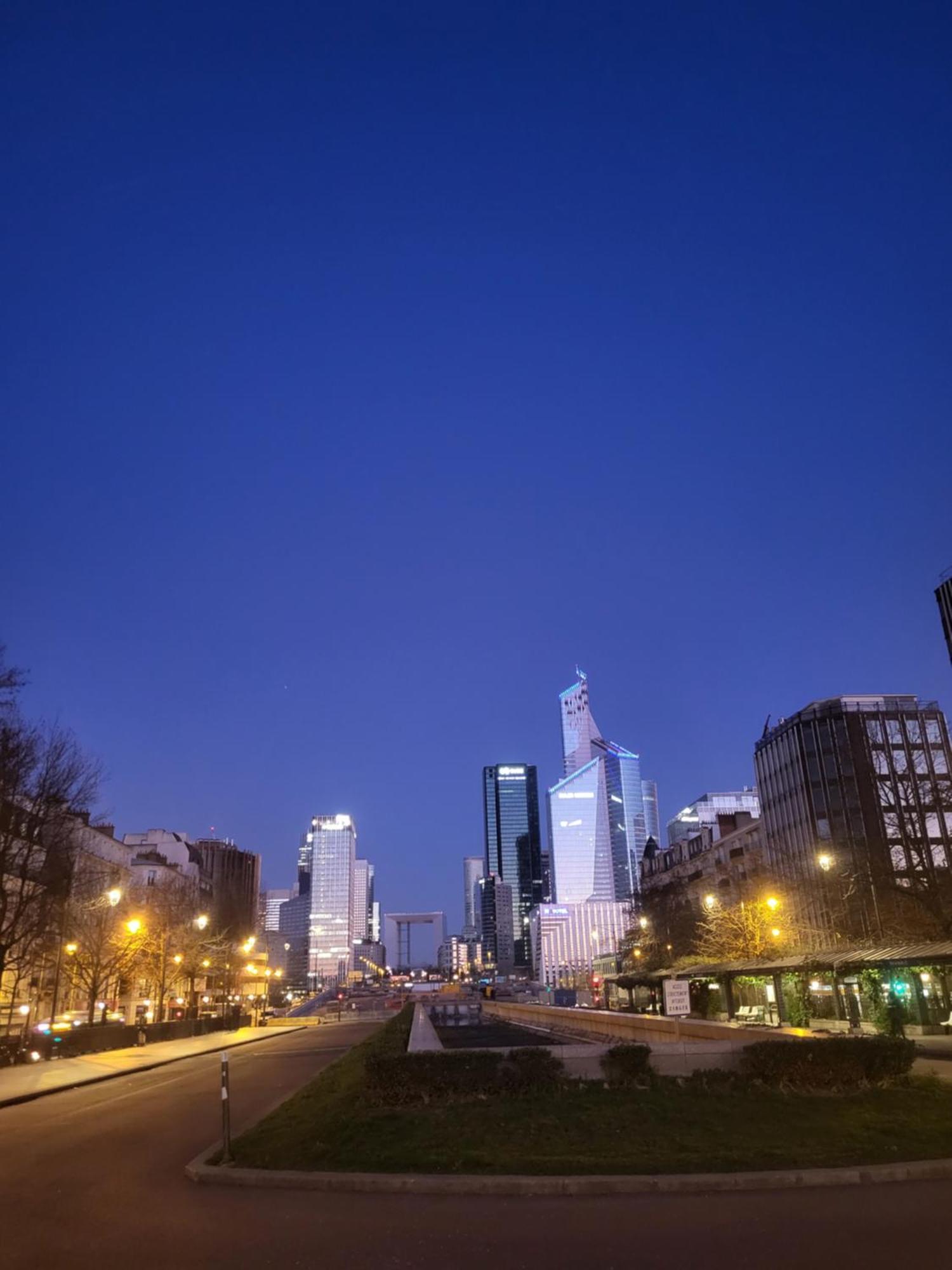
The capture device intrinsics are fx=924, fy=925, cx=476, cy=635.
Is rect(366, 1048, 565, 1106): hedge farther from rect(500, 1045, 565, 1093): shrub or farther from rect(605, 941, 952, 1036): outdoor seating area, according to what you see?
rect(605, 941, 952, 1036): outdoor seating area

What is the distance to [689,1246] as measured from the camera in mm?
8695

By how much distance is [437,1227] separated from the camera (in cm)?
960

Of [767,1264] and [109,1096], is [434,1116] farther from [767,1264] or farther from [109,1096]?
[109,1096]

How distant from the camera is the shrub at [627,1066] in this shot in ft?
55.2

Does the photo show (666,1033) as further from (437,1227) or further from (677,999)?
(437,1227)

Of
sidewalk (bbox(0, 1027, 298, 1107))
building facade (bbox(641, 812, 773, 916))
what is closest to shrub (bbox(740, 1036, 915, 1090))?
sidewalk (bbox(0, 1027, 298, 1107))

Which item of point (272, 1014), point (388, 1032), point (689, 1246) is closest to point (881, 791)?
point (388, 1032)

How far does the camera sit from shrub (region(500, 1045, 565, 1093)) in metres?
16.4

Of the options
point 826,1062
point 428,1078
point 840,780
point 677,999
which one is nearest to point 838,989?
point 677,999

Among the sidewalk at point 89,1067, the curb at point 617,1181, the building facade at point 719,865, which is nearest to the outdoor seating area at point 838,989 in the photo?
the curb at point 617,1181

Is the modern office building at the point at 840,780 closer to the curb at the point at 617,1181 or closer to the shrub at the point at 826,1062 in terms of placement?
the shrub at the point at 826,1062

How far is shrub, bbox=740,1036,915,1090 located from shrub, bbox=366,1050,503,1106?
4.68 m

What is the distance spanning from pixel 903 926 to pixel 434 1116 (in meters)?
50.1

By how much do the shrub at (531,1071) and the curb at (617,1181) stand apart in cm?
516
